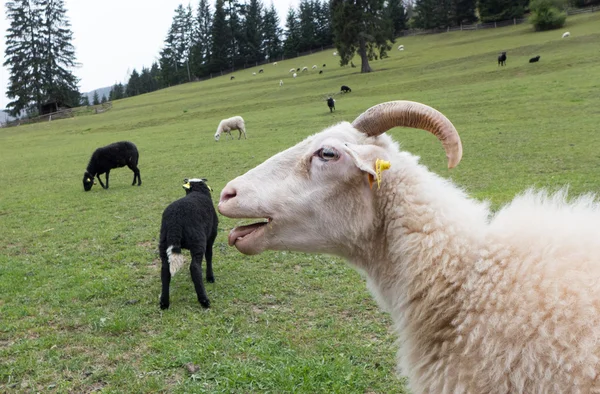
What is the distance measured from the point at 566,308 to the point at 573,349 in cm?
18

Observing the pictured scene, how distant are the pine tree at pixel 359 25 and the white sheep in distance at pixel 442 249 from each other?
143 feet

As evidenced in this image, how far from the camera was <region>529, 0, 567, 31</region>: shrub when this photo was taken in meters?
51.3

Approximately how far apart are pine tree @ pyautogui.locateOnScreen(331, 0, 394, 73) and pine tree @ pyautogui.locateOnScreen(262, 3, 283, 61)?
43637 millimetres

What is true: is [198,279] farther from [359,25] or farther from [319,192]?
[359,25]

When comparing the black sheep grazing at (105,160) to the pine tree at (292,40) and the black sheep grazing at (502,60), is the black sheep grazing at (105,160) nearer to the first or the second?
the black sheep grazing at (502,60)

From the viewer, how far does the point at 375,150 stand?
262 cm

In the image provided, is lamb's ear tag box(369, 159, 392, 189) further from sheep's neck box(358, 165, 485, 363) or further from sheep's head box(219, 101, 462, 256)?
sheep's neck box(358, 165, 485, 363)

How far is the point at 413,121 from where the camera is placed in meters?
2.68

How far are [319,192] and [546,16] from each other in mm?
62273

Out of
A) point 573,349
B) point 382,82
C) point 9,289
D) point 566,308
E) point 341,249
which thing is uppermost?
point 382,82

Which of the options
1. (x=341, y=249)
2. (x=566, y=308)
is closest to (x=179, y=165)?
(x=341, y=249)

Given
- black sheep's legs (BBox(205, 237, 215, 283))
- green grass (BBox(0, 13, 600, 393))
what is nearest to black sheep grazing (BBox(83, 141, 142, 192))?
green grass (BBox(0, 13, 600, 393))

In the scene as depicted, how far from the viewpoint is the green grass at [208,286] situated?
13.1 ft

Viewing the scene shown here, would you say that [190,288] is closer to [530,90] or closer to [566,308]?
[566,308]
